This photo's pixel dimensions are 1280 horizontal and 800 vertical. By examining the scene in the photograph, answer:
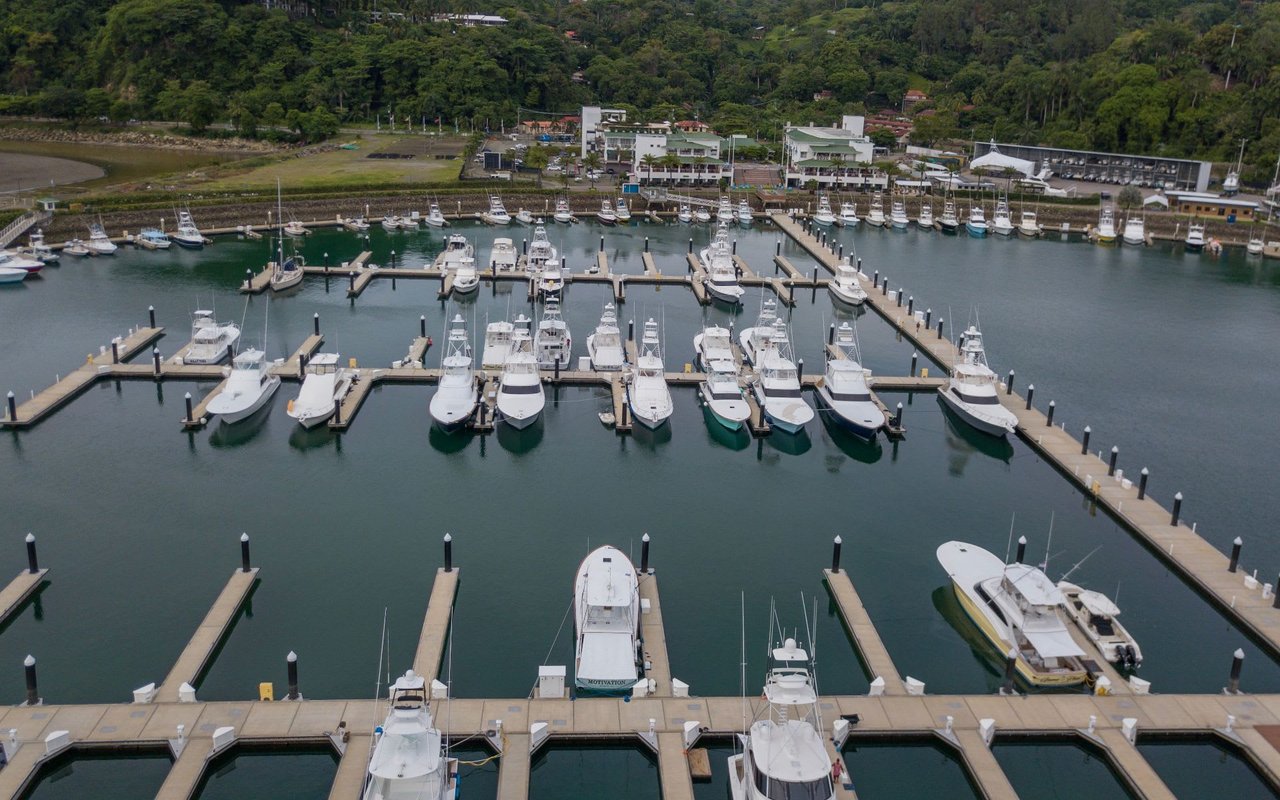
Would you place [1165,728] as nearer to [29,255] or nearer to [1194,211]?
[29,255]

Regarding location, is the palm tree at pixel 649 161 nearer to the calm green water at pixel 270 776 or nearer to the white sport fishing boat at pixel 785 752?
the white sport fishing boat at pixel 785 752

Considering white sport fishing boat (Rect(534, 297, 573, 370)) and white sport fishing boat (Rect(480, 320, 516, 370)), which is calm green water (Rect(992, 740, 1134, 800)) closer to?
white sport fishing boat (Rect(534, 297, 573, 370))

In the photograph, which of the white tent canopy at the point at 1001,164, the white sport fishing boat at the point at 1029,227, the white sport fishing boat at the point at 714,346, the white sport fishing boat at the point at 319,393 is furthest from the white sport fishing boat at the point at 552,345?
the white tent canopy at the point at 1001,164

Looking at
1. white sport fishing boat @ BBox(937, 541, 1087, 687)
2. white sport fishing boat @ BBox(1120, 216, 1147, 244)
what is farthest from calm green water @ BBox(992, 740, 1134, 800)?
white sport fishing boat @ BBox(1120, 216, 1147, 244)

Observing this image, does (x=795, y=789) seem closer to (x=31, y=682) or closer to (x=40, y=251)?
(x=31, y=682)

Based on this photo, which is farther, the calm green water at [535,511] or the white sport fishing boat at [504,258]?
the white sport fishing boat at [504,258]

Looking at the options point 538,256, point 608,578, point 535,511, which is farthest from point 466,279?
point 608,578

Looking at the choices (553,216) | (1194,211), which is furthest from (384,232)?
(1194,211)
